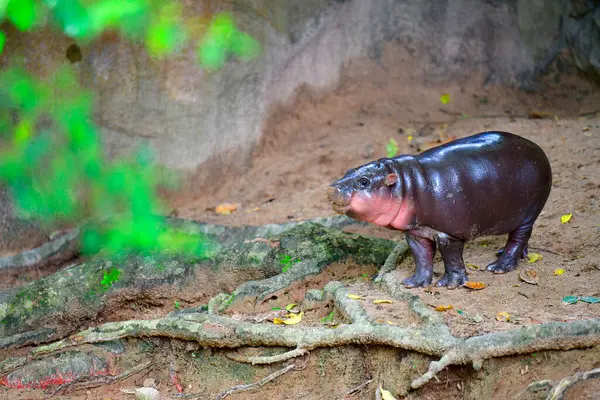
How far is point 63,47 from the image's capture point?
279 inches

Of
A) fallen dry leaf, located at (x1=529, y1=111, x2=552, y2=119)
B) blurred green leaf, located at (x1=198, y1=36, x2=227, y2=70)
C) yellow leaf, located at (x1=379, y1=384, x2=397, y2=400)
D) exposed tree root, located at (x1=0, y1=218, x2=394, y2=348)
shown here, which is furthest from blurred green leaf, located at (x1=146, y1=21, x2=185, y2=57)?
yellow leaf, located at (x1=379, y1=384, x2=397, y2=400)

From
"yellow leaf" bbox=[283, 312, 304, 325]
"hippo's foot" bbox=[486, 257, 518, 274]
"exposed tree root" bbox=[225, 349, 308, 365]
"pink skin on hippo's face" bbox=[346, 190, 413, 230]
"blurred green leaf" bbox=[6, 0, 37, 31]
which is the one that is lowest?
"exposed tree root" bbox=[225, 349, 308, 365]

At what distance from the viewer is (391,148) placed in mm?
8438

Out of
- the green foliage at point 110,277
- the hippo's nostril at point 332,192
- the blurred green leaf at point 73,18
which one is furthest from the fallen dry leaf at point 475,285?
the blurred green leaf at point 73,18

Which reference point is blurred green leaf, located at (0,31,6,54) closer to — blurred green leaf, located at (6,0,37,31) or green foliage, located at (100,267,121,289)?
blurred green leaf, located at (6,0,37,31)

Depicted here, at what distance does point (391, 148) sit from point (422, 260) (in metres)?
3.34

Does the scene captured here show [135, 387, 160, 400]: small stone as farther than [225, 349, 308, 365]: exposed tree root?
Yes

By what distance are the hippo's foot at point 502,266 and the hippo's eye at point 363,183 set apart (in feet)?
3.98

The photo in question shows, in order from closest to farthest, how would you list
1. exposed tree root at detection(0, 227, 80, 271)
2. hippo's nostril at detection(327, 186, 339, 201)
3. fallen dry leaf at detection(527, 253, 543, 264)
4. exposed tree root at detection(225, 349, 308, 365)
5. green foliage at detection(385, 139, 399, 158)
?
exposed tree root at detection(225, 349, 308, 365)
hippo's nostril at detection(327, 186, 339, 201)
fallen dry leaf at detection(527, 253, 543, 264)
exposed tree root at detection(0, 227, 80, 271)
green foliage at detection(385, 139, 399, 158)

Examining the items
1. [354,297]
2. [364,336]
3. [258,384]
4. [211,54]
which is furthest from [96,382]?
[211,54]

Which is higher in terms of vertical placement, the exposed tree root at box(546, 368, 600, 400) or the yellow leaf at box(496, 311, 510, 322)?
the yellow leaf at box(496, 311, 510, 322)

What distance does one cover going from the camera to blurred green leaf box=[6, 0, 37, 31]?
6.57 metres

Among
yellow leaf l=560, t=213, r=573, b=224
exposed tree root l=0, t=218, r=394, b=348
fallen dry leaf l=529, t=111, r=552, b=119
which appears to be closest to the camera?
exposed tree root l=0, t=218, r=394, b=348

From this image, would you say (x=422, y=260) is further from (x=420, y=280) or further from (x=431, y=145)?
(x=431, y=145)
